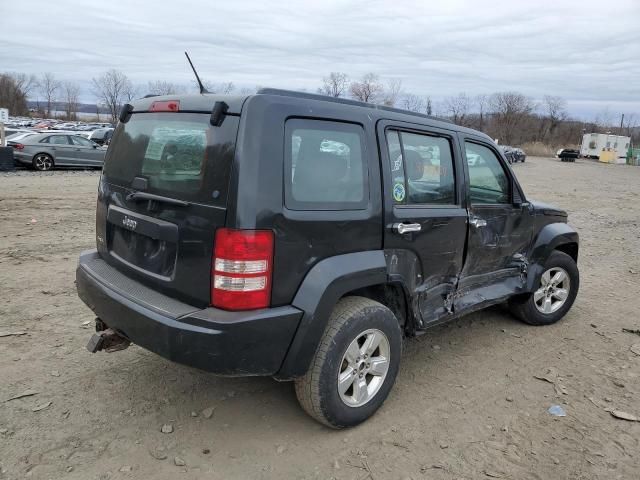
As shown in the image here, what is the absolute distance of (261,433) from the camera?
3135 millimetres

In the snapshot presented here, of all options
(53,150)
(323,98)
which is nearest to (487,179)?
(323,98)

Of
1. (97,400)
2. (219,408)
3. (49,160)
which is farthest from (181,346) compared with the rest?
(49,160)

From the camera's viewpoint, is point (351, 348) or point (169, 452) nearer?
point (169, 452)

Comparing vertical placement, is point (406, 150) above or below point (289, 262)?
above

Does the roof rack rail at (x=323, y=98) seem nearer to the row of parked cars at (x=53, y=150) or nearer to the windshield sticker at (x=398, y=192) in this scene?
the windshield sticker at (x=398, y=192)

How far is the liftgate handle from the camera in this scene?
3249 mm

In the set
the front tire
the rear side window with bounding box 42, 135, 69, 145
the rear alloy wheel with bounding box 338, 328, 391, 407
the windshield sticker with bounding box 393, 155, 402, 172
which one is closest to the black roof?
the windshield sticker with bounding box 393, 155, 402, 172

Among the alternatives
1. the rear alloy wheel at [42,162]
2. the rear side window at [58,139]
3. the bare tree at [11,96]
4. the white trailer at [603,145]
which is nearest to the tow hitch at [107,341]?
the rear alloy wheel at [42,162]

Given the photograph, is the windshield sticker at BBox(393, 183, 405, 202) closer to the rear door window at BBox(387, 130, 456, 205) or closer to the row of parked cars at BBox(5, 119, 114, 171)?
the rear door window at BBox(387, 130, 456, 205)

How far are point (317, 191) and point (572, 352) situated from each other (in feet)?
9.80

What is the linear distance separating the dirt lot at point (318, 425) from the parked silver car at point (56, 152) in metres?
14.6

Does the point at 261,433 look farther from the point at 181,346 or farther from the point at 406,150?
the point at 406,150

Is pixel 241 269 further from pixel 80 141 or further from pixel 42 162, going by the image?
pixel 80 141

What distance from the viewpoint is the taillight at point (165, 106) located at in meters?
3.08
